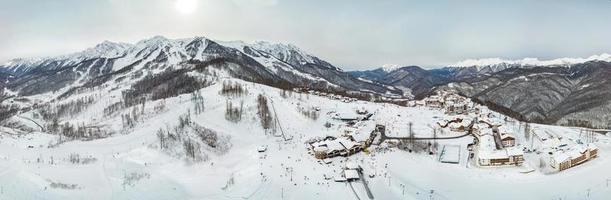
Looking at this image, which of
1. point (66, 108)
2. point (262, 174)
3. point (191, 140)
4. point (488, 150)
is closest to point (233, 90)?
point (191, 140)

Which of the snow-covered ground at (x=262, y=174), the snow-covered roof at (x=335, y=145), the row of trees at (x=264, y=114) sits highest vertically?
the row of trees at (x=264, y=114)

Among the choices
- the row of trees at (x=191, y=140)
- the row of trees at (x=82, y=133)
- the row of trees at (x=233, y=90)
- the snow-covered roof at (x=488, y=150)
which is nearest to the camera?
the snow-covered roof at (x=488, y=150)

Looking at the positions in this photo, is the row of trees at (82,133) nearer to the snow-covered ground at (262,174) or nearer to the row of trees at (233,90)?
the snow-covered ground at (262,174)

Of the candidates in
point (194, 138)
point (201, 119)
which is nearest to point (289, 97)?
point (201, 119)

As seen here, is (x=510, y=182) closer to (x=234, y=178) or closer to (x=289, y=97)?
(x=234, y=178)

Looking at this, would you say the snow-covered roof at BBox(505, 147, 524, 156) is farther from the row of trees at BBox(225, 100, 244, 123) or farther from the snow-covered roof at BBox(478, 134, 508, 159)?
the row of trees at BBox(225, 100, 244, 123)

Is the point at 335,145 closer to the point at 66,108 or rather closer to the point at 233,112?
the point at 233,112

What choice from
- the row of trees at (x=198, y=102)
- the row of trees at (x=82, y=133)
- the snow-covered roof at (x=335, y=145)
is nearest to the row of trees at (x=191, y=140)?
the row of trees at (x=198, y=102)

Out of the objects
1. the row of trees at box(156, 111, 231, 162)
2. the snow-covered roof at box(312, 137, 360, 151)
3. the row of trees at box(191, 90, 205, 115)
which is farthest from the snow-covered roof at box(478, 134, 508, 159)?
the row of trees at box(191, 90, 205, 115)

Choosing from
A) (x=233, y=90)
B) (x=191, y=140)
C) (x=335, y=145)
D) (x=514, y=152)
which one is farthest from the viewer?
(x=233, y=90)

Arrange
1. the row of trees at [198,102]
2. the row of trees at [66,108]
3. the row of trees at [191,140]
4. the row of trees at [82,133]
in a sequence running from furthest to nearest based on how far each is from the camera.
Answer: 1. the row of trees at [66,108]
2. the row of trees at [82,133]
3. the row of trees at [198,102]
4. the row of trees at [191,140]

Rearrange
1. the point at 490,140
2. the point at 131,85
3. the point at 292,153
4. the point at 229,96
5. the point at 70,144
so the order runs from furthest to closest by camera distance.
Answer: the point at 131,85 < the point at 229,96 < the point at 70,144 < the point at 490,140 < the point at 292,153
